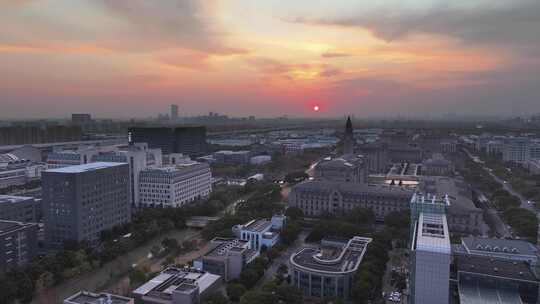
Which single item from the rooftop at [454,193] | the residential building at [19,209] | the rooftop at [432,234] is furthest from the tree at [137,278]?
the rooftop at [454,193]

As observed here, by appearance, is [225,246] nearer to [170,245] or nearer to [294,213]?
[170,245]

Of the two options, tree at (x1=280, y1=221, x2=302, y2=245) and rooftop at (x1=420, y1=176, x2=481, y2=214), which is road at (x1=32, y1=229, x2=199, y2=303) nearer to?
tree at (x1=280, y1=221, x2=302, y2=245)

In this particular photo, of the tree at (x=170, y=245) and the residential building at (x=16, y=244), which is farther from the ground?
the residential building at (x=16, y=244)

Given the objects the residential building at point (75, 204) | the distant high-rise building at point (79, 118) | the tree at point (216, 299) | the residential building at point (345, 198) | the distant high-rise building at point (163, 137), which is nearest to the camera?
the tree at point (216, 299)

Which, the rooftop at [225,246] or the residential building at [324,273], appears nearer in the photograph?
the residential building at [324,273]

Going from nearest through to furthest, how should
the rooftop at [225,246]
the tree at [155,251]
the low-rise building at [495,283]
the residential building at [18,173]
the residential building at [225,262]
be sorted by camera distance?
the low-rise building at [495,283], the residential building at [225,262], the rooftop at [225,246], the tree at [155,251], the residential building at [18,173]

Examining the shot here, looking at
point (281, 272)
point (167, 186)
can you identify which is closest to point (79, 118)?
point (167, 186)

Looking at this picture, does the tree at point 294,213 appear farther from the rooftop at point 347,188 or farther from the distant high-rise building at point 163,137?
the distant high-rise building at point 163,137

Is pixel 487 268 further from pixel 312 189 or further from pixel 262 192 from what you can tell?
pixel 262 192
